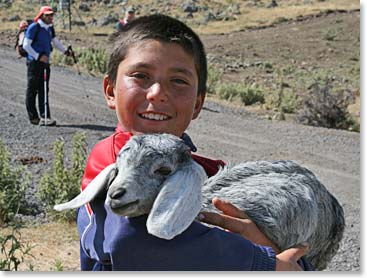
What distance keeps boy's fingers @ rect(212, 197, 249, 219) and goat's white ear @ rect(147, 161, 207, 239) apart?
115mm

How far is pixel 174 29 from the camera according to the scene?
1.38 meters

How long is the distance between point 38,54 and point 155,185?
221 inches

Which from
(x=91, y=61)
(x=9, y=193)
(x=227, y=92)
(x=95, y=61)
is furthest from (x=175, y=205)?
(x=91, y=61)

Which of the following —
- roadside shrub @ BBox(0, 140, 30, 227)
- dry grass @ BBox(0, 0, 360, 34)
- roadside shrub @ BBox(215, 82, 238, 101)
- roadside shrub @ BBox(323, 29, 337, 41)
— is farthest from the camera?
roadside shrub @ BBox(323, 29, 337, 41)

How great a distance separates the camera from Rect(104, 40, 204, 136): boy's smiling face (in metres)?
1.31

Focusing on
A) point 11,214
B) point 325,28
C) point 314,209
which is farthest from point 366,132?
point 325,28

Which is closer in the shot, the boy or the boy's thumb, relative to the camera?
the boy

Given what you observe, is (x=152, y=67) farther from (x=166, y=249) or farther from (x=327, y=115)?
(x=327, y=115)

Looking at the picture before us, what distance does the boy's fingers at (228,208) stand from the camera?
121cm

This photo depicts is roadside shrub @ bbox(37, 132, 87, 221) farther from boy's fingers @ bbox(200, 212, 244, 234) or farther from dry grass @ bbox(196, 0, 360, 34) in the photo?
dry grass @ bbox(196, 0, 360, 34)

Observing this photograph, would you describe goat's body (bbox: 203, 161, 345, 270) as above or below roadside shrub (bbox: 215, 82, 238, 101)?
above

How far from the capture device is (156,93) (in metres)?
1.31

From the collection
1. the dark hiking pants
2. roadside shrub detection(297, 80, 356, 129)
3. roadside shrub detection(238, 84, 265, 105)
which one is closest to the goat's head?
the dark hiking pants

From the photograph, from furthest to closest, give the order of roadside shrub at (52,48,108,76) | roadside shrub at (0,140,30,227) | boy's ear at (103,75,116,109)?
roadside shrub at (52,48,108,76) < roadside shrub at (0,140,30,227) < boy's ear at (103,75,116,109)
